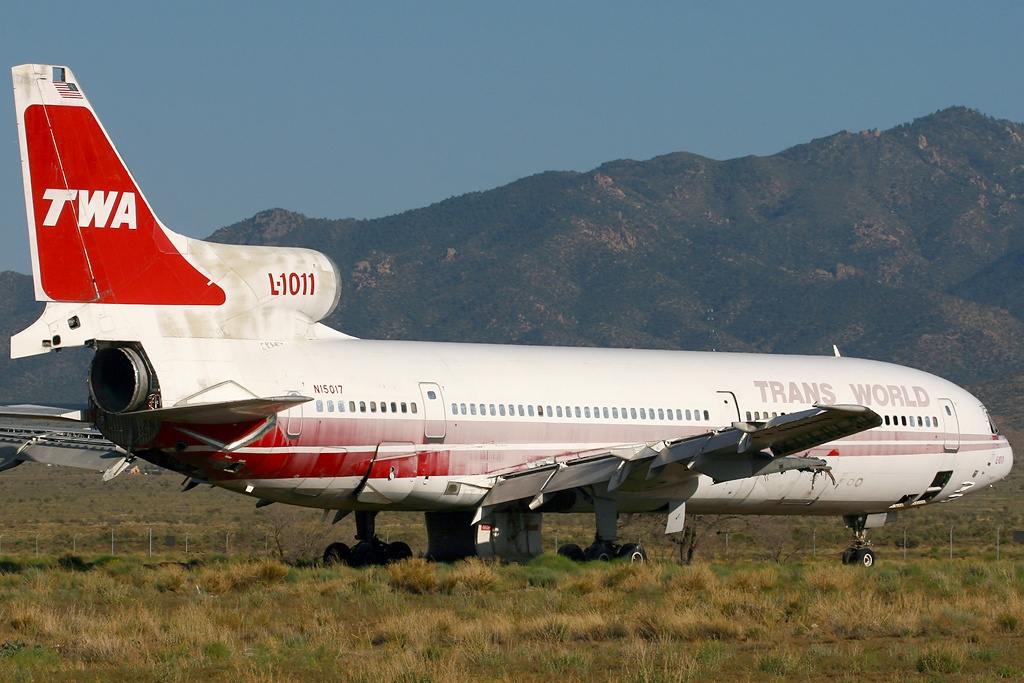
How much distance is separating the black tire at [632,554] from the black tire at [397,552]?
4.11 meters

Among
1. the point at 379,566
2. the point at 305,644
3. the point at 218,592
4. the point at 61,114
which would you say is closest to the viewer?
the point at 305,644

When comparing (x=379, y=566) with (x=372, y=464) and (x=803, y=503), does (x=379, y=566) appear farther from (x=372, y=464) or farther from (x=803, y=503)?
(x=803, y=503)

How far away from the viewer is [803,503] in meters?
30.7

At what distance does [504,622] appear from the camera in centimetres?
1770

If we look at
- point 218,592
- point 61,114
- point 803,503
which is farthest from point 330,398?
point 803,503

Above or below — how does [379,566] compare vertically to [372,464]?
below

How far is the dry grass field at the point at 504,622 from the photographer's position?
48.0ft

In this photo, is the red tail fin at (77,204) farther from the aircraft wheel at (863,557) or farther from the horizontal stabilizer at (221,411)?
the aircraft wheel at (863,557)

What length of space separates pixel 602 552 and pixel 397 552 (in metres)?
4.02

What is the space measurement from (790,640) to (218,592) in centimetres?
978

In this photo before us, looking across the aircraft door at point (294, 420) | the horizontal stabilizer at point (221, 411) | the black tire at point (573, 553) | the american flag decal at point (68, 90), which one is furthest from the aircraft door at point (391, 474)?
the american flag decal at point (68, 90)

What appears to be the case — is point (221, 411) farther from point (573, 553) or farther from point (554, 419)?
point (573, 553)

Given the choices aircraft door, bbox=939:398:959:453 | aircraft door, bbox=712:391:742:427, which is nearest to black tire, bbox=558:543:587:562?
aircraft door, bbox=712:391:742:427

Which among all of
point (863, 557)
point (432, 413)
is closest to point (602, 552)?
point (432, 413)
